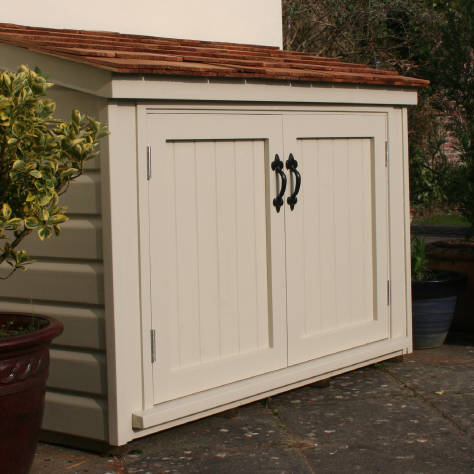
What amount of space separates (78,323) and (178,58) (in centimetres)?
150

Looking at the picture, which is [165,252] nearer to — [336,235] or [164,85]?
[164,85]

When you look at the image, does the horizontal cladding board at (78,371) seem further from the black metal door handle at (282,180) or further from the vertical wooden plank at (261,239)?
the black metal door handle at (282,180)

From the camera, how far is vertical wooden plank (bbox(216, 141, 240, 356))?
4.95 metres

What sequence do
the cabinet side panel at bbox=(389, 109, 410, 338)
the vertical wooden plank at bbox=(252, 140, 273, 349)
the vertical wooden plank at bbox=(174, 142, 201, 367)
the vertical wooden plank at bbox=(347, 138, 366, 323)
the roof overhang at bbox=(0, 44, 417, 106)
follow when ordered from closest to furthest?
the roof overhang at bbox=(0, 44, 417, 106), the vertical wooden plank at bbox=(174, 142, 201, 367), the vertical wooden plank at bbox=(252, 140, 273, 349), the vertical wooden plank at bbox=(347, 138, 366, 323), the cabinet side panel at bbox=(389, 109, 410, 338)

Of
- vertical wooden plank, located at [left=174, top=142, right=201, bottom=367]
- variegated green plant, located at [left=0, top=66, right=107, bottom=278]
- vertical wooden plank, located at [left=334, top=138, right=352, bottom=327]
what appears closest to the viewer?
variegated green plant, located at [left=0, top=66, right=107, bottom=278]

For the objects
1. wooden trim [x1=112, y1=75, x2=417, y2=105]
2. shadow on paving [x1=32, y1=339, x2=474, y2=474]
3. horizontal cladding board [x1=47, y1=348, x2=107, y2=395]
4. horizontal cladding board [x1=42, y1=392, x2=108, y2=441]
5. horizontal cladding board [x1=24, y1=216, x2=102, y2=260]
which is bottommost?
shadow on paving [x1=32, y1=339, x2=474, y2=474]

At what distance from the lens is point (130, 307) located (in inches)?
176

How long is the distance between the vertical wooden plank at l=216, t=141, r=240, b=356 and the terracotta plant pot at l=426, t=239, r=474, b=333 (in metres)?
2.70

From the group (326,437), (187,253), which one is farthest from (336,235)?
(326,437)

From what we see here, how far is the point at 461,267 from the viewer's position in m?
7.16

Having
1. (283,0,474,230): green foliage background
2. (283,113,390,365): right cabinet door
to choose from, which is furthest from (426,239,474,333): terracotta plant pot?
(283,113,390,365): right cabinet door

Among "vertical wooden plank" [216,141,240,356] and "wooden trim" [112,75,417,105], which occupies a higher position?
"wooden trim" [112,75,417,105]

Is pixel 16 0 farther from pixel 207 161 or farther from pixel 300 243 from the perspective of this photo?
pixel 300 243

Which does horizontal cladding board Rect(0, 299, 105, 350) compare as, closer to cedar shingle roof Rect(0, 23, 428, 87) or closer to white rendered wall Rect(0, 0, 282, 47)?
cedar shingle roof Rect(0, 23, 428, 87)
